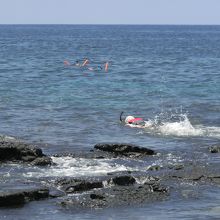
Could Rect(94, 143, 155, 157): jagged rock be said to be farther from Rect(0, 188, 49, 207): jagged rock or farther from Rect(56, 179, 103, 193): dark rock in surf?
Rect(0, 188, 49, 207): jagged rock

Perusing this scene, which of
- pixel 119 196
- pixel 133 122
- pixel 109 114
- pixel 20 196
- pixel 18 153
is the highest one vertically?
pixel 18 153

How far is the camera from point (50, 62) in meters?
78.6

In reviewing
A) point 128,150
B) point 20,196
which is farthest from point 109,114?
point 20,196

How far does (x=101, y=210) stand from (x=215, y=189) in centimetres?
428

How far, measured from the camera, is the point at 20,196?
20.0 m

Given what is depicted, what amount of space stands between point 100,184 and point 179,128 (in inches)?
482

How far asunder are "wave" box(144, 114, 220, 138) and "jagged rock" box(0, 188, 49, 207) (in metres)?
12.5

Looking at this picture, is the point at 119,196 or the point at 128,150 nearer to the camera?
the point at 119,196

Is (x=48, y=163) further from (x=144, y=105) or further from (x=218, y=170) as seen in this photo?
(x=144, y=105)

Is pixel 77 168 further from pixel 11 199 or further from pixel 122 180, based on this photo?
pixel 11 199

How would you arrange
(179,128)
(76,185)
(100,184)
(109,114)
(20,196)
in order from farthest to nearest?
(109,114) → (179,128) → (100,184) → (76,185) → (20,196)

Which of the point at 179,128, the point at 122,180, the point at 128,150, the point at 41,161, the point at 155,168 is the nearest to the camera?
the point at 122,180

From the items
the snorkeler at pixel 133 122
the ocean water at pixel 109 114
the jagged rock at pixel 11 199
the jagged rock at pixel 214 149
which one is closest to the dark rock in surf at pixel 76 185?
the ocean water at pixel 109 114

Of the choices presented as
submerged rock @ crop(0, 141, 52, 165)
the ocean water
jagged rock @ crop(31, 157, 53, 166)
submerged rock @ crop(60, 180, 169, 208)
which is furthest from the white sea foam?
submerged rock @ crop(60, 180, 169, 208)
